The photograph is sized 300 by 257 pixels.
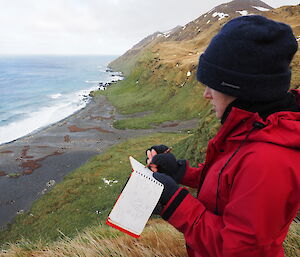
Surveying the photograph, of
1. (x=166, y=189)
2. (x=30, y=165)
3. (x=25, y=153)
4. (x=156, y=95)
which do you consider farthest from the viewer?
(x=156, y=95)

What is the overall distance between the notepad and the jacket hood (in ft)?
2.34

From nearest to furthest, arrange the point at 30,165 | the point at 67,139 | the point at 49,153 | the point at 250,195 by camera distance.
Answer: the point at 250,195, the point at 30,165, the point at 49,153, the point at 67,139

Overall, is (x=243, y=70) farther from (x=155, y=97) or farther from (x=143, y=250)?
(x=155, y=97)

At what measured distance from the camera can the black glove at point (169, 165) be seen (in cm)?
240

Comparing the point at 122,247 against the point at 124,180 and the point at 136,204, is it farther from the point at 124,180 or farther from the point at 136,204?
the point at 124,180

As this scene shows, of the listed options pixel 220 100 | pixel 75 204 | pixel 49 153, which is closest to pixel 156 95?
pixel 49 153

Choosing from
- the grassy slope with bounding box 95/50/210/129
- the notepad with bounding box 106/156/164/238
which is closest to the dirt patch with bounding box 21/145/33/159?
the grassy slope with bounding box 95/50/210/129

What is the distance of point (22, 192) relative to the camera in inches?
754

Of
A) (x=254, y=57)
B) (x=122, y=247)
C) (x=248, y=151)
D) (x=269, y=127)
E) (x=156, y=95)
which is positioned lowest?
(x=156, y=95)

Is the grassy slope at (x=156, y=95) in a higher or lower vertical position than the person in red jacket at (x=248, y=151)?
lower

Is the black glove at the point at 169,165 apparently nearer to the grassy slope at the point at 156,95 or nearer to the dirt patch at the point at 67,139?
the dirt patch at the point at 67,139

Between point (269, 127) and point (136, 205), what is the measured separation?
1.12 metres

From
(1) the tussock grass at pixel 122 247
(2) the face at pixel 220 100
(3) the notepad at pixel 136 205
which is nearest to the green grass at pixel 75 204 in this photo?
(1) the tussock grass at pixel 122 247

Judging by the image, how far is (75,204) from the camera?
15766 mm
